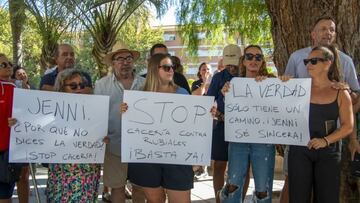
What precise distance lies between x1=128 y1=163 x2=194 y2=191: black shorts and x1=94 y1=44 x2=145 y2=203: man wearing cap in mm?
461

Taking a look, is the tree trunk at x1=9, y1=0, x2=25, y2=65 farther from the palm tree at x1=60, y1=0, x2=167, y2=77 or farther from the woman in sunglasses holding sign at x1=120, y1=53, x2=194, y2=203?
the woman in sunglasses holding sign at x1=120, y1=53, x2=194, y2=203

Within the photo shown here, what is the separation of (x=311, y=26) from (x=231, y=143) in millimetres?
2185

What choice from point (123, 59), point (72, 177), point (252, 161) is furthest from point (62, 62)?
point (252, 161)

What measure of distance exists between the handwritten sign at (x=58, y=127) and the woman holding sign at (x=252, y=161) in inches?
49.6

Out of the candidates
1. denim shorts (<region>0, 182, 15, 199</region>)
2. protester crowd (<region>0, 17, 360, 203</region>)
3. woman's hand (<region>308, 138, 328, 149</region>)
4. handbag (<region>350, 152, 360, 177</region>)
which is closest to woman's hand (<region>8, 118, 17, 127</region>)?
protester crowd (<region>0, 17, 360, 203</region>)

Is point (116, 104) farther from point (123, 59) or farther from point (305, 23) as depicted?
point (305, 23)

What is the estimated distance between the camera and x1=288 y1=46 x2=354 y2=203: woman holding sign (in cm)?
404

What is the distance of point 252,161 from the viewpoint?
4.50m

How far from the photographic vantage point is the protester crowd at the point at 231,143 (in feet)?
13.4

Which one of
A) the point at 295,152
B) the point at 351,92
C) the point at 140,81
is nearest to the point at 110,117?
the point at 140,81

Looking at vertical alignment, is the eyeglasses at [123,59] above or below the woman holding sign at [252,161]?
above

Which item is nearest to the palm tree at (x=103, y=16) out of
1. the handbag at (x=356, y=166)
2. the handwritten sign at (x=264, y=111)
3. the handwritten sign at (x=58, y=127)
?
the handwritten sign at (x=58, y=127)

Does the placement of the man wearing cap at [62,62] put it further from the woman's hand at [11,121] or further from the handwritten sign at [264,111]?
the handwritten sign at [264,111]

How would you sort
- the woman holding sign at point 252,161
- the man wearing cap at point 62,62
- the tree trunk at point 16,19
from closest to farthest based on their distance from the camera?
the woman holding sign at point 252,161
the man wearing cap at point 62,62
the tree trunk at point 16,19
